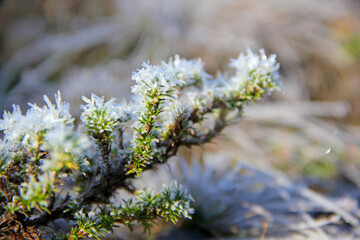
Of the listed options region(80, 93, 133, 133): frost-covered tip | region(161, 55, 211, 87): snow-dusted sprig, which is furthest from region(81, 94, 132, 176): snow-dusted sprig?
region(161, 55, 211, 87): snow-dusted sprig

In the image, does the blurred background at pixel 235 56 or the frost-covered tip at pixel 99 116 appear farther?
the blurred background at pixel 235 56

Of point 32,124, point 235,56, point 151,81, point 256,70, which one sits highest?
point 235,56

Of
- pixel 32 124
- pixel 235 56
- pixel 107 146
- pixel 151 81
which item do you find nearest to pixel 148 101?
pixel 151 81

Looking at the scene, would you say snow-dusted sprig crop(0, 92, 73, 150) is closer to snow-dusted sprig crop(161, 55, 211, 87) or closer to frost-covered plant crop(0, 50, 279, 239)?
frost-covered plant crop(0, 50, 279, 239)

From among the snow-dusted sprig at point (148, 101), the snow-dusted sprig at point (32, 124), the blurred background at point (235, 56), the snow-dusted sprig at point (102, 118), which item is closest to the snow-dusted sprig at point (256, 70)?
the snow-dusted sprig at point (148, 101)

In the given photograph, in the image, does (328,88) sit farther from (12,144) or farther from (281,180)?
(12,144)

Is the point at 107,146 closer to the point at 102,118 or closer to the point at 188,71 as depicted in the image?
the point at 102,118

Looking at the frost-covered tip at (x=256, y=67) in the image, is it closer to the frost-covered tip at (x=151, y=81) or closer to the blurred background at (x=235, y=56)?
the frost-covered tip at (x=151, y=81)
